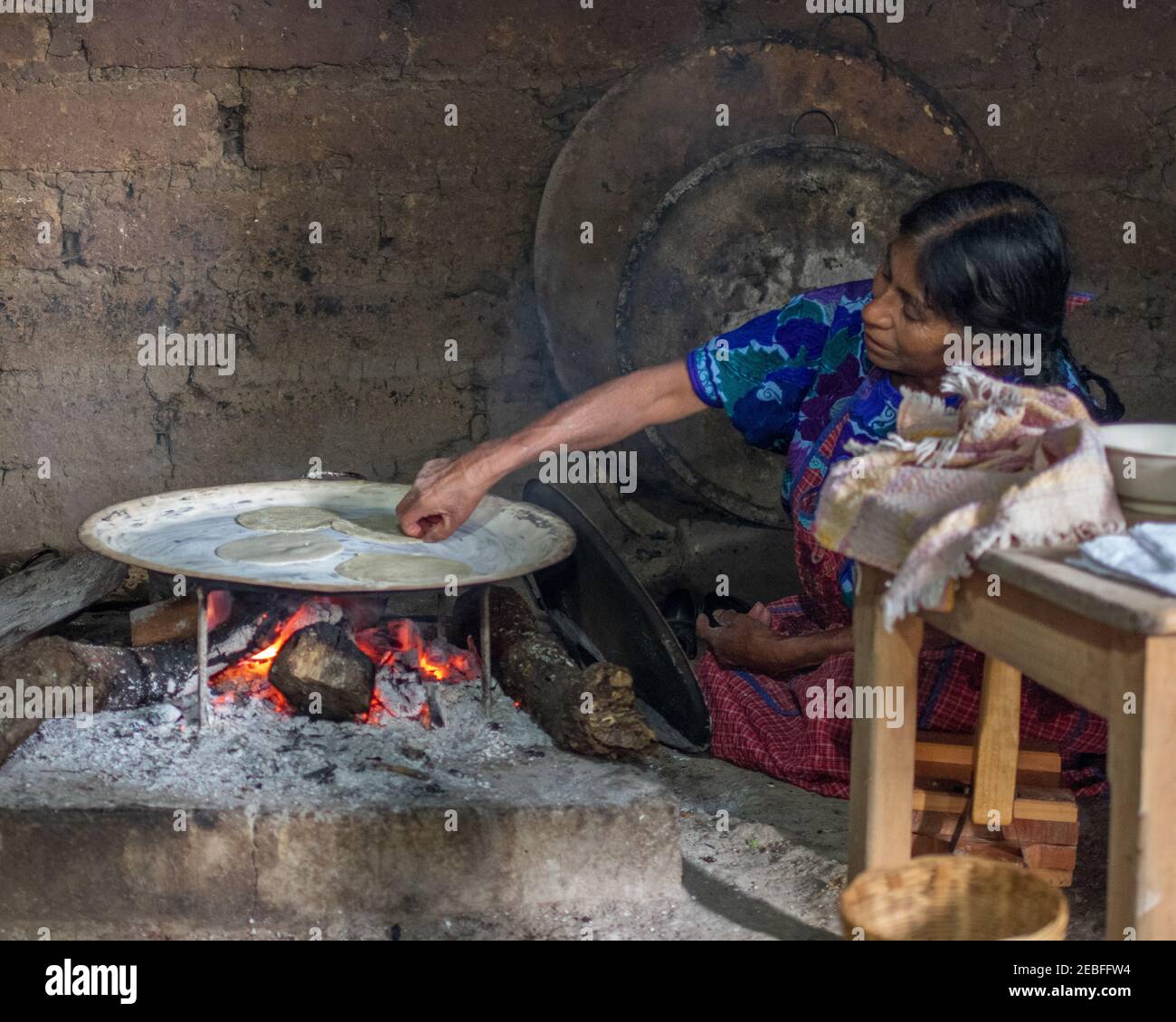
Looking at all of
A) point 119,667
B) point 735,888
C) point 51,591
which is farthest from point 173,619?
point 735,888

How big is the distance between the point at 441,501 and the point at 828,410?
36.7 inches

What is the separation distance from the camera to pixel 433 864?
8.43ft

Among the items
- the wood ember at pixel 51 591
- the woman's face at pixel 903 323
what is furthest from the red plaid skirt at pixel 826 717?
the wood ember at pixel 51 591

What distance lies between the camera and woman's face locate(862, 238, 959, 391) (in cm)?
275

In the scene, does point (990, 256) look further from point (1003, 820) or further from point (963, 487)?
point (1003, 820)

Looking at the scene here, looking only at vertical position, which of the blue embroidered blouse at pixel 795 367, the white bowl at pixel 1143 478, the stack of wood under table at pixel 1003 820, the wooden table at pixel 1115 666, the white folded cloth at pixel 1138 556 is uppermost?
the blue embroidered blouse at pixel 795 367

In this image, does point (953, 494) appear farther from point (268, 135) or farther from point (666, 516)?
point (268, 135)

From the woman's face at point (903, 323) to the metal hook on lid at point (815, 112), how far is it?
153cm

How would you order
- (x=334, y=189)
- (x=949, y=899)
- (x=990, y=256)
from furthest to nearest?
(x=334, y=189) → (x=990, y=256) → (x=949, y=899)

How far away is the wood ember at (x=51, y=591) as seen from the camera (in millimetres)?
3332

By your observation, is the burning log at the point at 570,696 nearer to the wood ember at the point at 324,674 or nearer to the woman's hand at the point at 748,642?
the wood ember at the point at 324,674

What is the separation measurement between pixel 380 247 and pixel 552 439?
137 centimetres

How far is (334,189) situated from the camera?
418 cm
